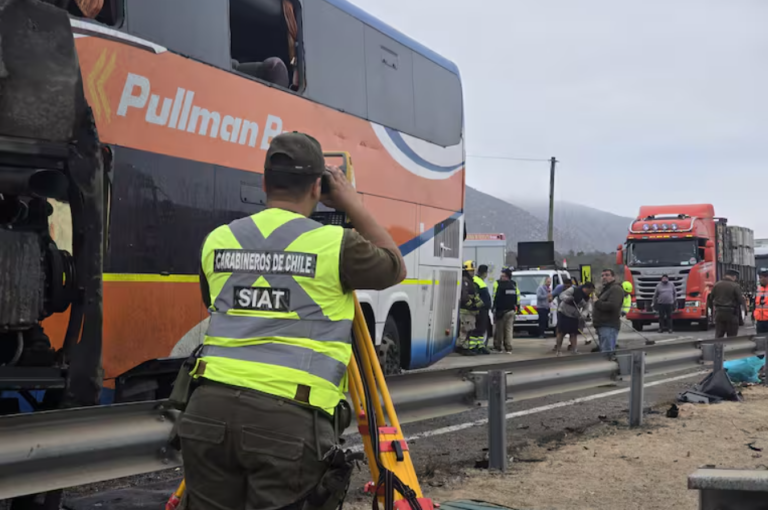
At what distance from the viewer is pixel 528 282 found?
28828 mm

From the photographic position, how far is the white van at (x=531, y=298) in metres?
27.8

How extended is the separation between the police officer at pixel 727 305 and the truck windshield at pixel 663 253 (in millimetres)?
9946

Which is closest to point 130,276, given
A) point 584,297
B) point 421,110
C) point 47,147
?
point 47,147

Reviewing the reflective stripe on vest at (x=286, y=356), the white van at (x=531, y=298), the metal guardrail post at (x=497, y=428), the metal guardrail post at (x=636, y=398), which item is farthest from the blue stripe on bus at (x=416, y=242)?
the white van at (x=531, y=298)

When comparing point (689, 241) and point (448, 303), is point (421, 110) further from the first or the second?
point (689, 241)

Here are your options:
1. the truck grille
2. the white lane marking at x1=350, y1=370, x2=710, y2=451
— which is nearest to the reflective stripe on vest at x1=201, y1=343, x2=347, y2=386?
the white lane marking at x1=350, y1=370, x2=710, y2=451

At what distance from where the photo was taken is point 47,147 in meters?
4.84

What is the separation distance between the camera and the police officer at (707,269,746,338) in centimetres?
1845

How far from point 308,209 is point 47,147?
242 cm

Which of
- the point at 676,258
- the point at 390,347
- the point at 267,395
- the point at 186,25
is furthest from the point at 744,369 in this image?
the point at 676,258

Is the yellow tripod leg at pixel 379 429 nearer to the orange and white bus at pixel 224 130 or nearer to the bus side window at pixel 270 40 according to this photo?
the orange and white bus at pixel 224 130

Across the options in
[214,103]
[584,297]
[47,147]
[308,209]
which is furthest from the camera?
[584,297]

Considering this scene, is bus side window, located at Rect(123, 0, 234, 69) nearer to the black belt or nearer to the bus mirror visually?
the black belt

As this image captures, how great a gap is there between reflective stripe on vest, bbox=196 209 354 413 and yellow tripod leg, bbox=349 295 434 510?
450 mm
